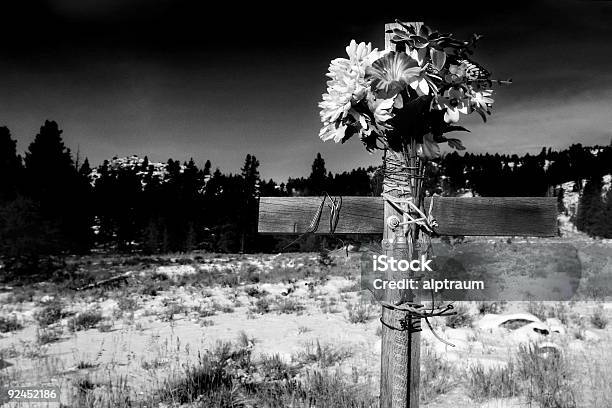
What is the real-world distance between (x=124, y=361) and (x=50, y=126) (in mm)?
36560

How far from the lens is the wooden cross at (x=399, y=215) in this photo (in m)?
1.96

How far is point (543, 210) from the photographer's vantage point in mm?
1946

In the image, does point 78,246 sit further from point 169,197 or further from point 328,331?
point 328,331

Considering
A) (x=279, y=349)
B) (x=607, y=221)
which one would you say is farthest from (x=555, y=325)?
(x=607, y=221)

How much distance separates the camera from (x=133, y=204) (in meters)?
43.9

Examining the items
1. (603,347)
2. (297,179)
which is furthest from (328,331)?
(297,179)

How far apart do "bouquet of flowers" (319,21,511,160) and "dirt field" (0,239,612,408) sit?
2.81 m

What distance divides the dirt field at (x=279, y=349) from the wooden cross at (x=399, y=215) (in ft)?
6.02

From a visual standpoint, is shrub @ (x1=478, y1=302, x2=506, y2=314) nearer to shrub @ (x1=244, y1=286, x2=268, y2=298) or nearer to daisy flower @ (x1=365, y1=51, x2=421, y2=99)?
shrub @ (x1=244, y1=286, x2=268, y2=298)

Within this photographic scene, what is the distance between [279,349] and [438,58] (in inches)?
234

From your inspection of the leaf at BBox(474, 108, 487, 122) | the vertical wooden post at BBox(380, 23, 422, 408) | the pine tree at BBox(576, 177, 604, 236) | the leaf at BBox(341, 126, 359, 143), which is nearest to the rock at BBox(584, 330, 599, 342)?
the vertical wooden post at BBox(380, 23, 422, 408)

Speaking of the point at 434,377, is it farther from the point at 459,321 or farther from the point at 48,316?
the point at 48,316

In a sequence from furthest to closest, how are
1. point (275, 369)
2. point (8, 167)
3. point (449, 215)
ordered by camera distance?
point (8, 167), point (275, 369), point (449, 215)

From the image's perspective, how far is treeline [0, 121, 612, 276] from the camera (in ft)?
71.6
